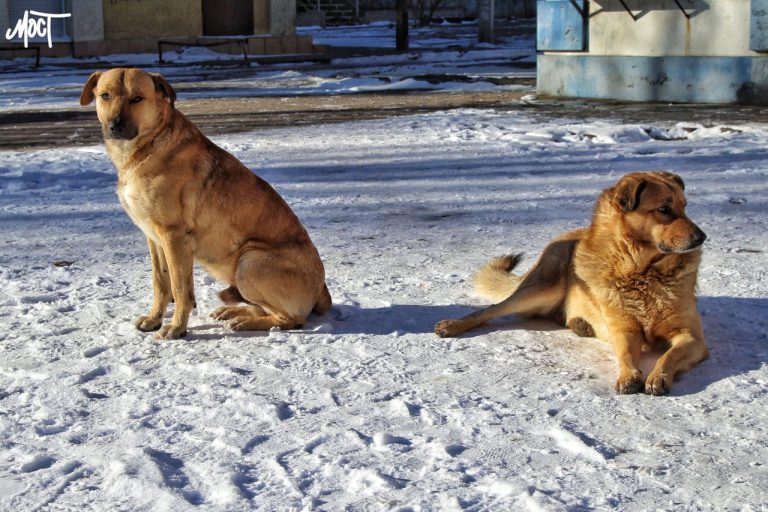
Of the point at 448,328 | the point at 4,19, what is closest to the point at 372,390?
the point at 448,328

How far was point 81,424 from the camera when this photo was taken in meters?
4.13

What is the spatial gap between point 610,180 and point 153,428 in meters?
6.28

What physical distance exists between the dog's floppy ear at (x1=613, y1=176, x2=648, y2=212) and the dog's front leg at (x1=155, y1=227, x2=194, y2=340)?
2.17 meters

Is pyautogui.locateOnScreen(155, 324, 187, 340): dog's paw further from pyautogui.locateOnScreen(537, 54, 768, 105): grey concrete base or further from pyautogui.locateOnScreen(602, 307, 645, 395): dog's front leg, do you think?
pyautogui.locateOnScreen(537, 54, 768, 105): grey concrete base

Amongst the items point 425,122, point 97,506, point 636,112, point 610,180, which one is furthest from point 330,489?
point 636,112

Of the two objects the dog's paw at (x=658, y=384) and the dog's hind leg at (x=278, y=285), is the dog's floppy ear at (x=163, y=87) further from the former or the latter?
the dog's paw at (x=658, y=384)

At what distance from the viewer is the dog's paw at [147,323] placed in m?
5.44

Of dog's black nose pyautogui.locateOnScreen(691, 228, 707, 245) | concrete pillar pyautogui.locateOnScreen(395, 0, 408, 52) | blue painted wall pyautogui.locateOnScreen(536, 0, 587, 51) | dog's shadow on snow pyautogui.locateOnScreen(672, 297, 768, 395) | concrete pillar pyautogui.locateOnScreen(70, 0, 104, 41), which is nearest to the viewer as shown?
dog's shadow on snow pyautogui.locateOnScreen(672, 297, 768, 395)

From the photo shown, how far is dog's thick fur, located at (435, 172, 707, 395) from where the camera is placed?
4801 mm

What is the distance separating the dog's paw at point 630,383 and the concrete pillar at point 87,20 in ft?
99.1

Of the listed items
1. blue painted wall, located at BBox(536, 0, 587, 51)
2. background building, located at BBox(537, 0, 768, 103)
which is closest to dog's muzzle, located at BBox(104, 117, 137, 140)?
background building, located at BBox(537, 0, 768, 103)

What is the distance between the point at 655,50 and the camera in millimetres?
15875

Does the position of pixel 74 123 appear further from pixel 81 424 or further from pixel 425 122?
pixel 81 424

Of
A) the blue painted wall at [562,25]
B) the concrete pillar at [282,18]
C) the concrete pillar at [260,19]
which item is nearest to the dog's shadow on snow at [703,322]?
the blue painted wall at [562,25]
